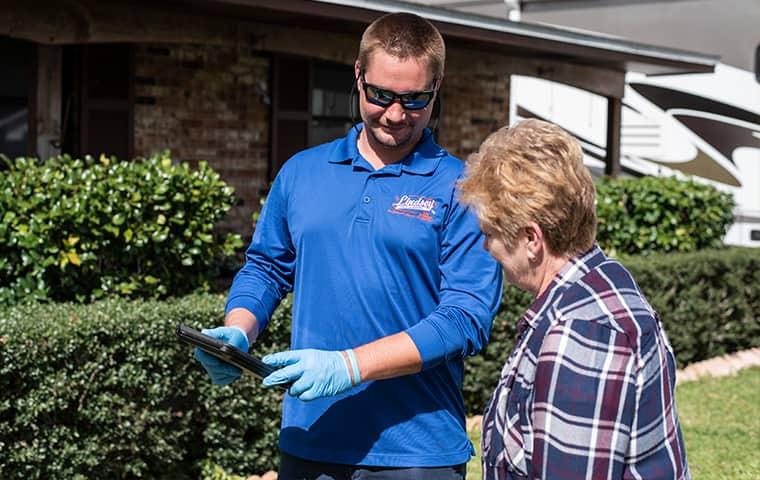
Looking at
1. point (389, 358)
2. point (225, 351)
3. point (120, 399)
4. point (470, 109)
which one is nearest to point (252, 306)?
point (225, 351)

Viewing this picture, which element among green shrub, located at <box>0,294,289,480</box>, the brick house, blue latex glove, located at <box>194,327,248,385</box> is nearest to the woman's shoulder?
blue latex glove, located at <box>194,327,248,385</box>

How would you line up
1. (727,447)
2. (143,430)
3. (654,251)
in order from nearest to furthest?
(143,430) → (727,447) → (654,251)

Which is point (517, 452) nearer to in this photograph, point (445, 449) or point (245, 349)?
point (445, 449)

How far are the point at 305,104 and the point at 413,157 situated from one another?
7.78 m

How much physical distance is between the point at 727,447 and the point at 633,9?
877 centimetres

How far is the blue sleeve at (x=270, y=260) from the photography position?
288 centimetres

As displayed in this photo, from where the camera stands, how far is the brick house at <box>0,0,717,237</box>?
301 inches

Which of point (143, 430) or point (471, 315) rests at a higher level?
point (471, 315)

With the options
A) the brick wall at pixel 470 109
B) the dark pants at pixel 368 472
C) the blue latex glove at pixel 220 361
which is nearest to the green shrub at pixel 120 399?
the blue latex glove at pixel 220 361

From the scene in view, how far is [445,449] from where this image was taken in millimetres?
2693

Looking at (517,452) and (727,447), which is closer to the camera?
(517,452)

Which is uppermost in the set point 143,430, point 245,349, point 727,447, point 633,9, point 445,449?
point 633,9

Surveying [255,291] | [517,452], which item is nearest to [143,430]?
[255,291]

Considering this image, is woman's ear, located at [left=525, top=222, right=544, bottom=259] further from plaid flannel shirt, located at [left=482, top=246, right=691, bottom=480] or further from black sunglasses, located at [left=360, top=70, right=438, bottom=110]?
black sunglasses, located at [left=360, top=70, right=438, bottom=110]
